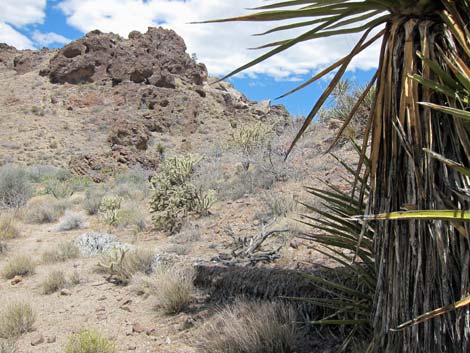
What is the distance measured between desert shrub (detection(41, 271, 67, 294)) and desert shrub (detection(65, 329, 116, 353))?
2.48 m

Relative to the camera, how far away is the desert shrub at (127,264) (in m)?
6.39

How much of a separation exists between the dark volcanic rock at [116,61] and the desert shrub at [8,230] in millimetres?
25811

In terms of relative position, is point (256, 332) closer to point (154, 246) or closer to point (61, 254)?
point (154, 246)

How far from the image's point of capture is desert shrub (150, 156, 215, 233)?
29.8ft

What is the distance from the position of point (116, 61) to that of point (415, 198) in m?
35.8

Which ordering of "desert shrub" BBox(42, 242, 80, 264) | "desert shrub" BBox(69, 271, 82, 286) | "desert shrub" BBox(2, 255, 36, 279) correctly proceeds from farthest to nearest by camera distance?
"desert shrub" BBox(42, 242, 80, 264) < "desert shrub" BBox(2, 255, 36, 279) < "desert shrub" BBox(69, 271, 82, 286)

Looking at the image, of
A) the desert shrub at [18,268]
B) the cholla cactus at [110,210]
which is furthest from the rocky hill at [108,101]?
the desert shrub at [18,268]

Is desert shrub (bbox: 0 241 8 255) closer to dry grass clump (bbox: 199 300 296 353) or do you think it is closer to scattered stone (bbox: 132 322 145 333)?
scattered stone (bbox: 132 322 145 333)

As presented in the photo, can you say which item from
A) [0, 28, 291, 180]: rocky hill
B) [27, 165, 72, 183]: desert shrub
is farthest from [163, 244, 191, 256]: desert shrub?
[0, 28, 291, 180]: rocky hill

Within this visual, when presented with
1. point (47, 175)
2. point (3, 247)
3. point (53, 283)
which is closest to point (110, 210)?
point (3, 247)

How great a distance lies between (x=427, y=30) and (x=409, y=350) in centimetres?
159

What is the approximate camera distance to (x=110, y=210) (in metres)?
10.7

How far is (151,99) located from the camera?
32.2m

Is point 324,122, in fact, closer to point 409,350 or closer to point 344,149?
point 344,149
